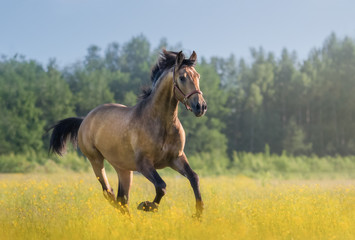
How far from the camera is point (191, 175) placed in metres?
6.34

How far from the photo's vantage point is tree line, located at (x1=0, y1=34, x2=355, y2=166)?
41.9m

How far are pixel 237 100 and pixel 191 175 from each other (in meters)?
51.3

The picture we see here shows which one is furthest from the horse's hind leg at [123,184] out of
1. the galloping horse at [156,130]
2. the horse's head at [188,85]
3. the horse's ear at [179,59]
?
the horse's ear at [179,59]

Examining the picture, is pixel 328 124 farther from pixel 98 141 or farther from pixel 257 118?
pixel 98 141

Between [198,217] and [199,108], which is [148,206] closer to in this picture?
[198,217]

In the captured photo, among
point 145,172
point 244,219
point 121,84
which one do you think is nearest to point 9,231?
point 145,172

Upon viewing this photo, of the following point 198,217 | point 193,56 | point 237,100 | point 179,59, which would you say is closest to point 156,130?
point 179,59

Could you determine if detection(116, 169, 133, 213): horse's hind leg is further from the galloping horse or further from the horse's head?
the horse's head

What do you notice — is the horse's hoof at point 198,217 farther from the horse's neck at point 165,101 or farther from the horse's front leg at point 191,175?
the horse's neck at point 165,101

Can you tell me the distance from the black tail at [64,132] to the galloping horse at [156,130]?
155 centimetres

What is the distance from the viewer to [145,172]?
6426 mm

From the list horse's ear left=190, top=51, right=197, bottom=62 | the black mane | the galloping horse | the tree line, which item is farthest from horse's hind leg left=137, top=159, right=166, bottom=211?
the tree line

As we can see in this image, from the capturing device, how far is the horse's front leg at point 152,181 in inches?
242

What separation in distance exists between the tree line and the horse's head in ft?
112
